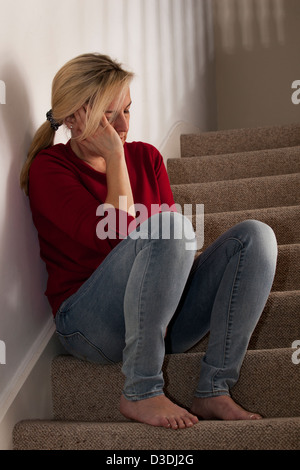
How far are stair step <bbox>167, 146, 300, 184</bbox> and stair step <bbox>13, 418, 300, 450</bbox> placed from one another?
1578mm

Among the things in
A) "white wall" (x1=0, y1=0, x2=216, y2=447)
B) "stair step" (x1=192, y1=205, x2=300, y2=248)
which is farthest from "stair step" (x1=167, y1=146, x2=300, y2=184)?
"stair step" (x1=192, y1=205, x2=300, y2=248)

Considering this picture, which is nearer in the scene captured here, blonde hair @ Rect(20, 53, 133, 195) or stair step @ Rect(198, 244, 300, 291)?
blonde hair @ Rect(20, 53, 133, 195)

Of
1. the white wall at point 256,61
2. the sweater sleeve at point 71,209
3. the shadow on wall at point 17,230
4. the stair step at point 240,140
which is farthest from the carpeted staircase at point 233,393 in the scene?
the white wall at point 256,61

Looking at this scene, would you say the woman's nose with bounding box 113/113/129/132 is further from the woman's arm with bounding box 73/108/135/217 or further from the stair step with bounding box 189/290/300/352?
the stair step with bounding box 189/290/300/352

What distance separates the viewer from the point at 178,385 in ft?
4.82

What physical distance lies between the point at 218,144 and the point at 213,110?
99 cm

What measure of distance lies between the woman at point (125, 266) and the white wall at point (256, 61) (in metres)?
2.43

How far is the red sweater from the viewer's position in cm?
145

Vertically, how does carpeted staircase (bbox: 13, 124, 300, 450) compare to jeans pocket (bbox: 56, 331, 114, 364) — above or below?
below

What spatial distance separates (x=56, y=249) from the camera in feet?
5.08

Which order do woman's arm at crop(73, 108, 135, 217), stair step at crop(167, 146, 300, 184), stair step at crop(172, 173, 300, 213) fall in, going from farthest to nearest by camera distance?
stair step at crop(167, 146, 300, 184)
stair step at crop(172, 173, 300, 213)
woman's arm at crop(73, 108, 135, 217)

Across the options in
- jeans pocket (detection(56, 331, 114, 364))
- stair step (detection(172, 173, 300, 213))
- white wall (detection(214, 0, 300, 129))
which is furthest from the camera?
white wall (detection(214, 0, 300, 129))

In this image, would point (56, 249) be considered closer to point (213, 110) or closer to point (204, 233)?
point (204, 233)
